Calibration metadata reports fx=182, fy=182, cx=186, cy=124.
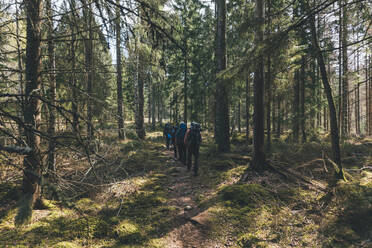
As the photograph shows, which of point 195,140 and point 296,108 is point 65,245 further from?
point 296,108

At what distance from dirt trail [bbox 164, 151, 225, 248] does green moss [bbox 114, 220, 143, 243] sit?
0.62m

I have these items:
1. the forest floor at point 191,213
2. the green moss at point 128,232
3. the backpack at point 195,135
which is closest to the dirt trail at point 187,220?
the forest floor at point 191,213

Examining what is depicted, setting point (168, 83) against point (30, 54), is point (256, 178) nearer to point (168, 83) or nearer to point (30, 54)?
point (30, 54)

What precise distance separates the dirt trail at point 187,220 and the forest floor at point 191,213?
0.02 metres

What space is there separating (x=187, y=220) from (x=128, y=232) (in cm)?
136

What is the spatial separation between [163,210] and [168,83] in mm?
21910

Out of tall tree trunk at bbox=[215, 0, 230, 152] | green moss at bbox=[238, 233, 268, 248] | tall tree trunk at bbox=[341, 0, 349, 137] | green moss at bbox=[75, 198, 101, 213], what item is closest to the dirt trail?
green moss at bbox=[238, 233, 268, 248]

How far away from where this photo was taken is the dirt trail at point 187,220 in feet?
12.2

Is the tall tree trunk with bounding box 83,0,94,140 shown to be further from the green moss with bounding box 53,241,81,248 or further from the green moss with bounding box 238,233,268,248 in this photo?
the green moss with bounding box 238,233,268,248

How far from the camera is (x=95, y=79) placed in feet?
12.6

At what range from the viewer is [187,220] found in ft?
14.3

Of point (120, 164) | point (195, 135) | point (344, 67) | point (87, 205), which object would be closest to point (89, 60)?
point (120, 164)

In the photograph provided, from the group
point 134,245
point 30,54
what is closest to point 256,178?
point 134,245

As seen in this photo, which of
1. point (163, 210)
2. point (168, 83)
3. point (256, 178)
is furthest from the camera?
point (168, 83)
